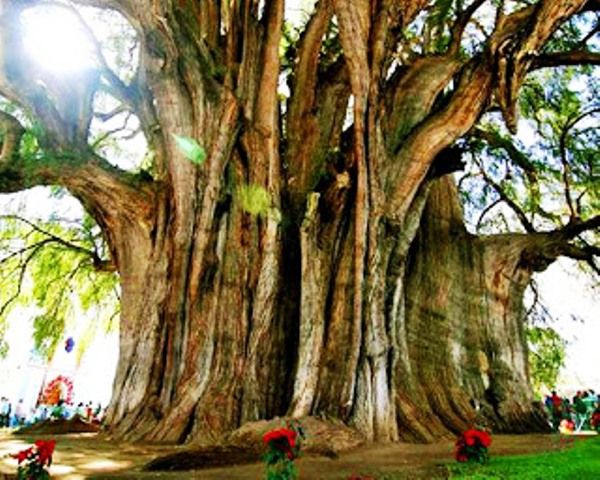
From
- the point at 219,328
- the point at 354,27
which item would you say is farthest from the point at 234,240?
the point at 354,27

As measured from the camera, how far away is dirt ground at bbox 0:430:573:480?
363 centimetres

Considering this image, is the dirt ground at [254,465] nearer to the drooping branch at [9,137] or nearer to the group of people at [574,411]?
the drooping branch at [9,137]

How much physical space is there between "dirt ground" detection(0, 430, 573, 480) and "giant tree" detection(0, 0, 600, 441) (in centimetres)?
45

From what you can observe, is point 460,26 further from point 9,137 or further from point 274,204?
point 9,137

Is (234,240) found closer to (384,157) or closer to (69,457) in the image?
(384,157)

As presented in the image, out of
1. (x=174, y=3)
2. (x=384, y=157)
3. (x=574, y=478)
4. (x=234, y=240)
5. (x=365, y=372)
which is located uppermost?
(x=174, y=3)

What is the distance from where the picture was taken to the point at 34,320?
30.8 feet

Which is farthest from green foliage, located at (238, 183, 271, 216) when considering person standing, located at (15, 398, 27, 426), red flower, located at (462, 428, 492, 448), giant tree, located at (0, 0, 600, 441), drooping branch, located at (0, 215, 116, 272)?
person standing, located at (15, 398, 27, 426)

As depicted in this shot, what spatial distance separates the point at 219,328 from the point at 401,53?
436 centimetres

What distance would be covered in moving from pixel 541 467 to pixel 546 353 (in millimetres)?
7961

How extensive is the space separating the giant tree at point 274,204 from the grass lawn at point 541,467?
58.5 inches

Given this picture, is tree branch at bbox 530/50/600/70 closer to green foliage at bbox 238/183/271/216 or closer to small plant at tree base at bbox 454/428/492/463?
green foliage at bbox 238/183/271/216

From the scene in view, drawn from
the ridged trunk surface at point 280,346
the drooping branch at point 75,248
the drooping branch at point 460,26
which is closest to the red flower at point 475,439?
the ridged trunk surface at point 280,346

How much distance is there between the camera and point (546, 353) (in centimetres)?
1075
